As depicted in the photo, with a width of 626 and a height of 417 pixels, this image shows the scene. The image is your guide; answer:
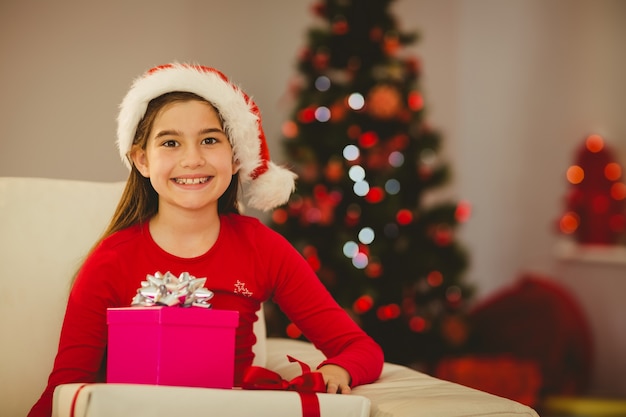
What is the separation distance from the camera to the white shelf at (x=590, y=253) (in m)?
4.20

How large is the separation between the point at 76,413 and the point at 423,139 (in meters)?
2.92

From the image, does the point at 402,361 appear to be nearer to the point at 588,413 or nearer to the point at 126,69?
the point at 588,413

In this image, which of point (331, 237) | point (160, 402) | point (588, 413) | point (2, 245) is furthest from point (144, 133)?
point (588, 413)

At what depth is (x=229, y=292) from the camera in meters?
1.62

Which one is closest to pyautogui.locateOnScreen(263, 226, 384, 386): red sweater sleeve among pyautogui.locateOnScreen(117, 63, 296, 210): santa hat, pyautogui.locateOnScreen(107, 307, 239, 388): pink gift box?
pyautogui.locateOnScreen(117, 63, 296, 210): santa hat

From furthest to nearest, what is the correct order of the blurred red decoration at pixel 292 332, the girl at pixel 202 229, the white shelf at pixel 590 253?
the white shelf at pixel 590 253 < the blurred red decoration at pixel 292 332 < the girl at pixel 202 229

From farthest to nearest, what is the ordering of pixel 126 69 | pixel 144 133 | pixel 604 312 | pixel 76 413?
pixel 604 312 → pixel 126 69 → pixel 144 133 → pixel 76 413

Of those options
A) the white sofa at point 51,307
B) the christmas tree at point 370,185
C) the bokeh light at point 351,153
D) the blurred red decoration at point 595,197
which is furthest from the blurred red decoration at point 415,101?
the white sofa at point 51,307

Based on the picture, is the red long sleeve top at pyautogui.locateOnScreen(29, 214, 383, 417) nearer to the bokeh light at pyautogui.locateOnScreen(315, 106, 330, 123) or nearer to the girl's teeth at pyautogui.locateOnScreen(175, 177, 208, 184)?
the girl's teeth at pyautogui.locateOnScreen(175, 177, 208, 184)

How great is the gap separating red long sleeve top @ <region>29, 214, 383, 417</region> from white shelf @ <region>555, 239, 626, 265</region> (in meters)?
3.01

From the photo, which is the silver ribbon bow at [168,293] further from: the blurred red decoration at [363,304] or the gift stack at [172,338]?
the blurred red decoration at [363,304]

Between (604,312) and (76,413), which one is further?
(604,312)

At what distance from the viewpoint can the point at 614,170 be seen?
4293 millimetres

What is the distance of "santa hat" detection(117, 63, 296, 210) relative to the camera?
1.61 metres
